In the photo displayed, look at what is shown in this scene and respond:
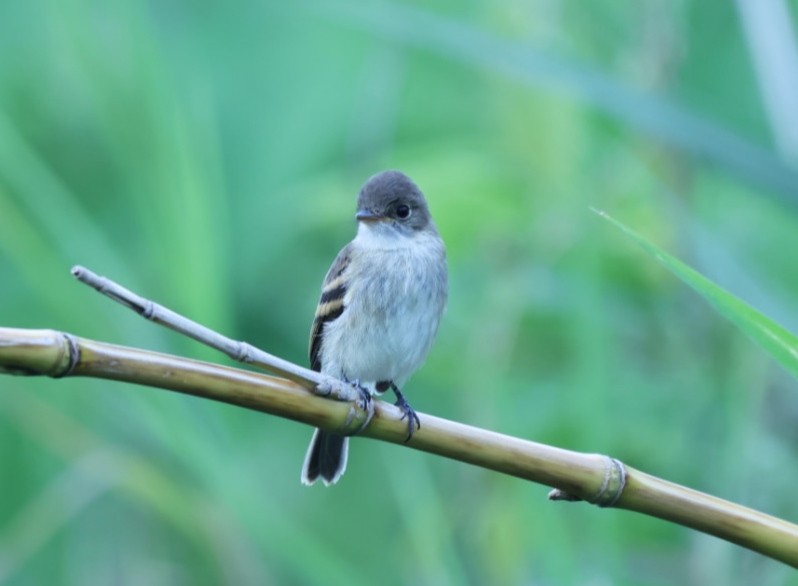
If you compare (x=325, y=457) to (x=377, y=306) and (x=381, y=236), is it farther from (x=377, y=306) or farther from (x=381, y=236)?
(x=381, y=236)

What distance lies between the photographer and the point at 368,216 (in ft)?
9.03

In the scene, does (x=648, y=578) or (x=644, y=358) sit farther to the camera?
(x=644, y=358)

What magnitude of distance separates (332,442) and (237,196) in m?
1.44

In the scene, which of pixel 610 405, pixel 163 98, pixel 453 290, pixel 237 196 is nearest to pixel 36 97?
pixel 237 196

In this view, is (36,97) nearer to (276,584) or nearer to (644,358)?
(276,584)

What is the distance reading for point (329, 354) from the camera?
2.72 m

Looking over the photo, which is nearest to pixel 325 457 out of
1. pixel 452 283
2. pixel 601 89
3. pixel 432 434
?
pixel 452 283

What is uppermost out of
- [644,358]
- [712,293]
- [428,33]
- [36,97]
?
[36,97]

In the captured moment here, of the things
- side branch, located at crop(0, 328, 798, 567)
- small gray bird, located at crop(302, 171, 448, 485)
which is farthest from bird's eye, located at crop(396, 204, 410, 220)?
side branch, located at crop(0, 328, 798, 567)

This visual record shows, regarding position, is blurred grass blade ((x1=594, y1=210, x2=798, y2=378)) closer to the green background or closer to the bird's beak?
the green background

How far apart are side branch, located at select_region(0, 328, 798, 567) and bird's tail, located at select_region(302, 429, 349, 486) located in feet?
3.90

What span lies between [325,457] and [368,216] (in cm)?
53

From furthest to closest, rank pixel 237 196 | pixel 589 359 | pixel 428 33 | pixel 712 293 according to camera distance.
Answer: pixel 237 196 < pixel 428 33 < pixel 589 359 < pixel 712 293

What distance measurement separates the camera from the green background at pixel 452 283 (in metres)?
2.53
